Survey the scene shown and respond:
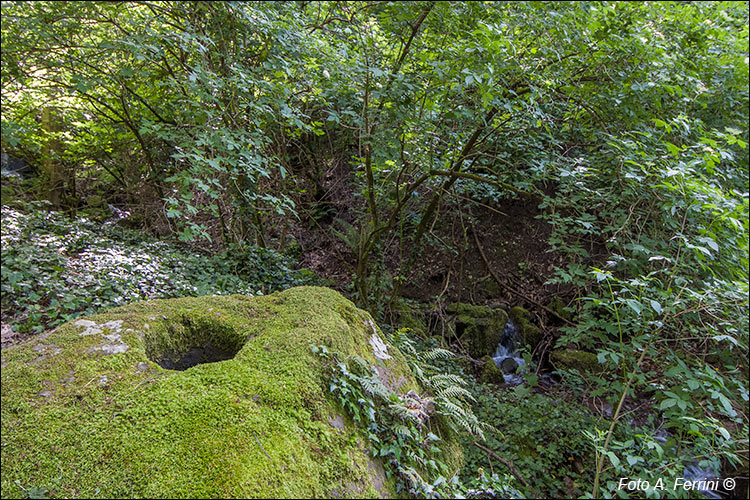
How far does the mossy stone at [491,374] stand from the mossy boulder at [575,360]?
966 mm

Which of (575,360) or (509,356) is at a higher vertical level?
(575,360)

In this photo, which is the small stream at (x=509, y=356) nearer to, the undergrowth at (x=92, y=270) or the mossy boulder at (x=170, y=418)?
the undergrowth at (x=92, y=270)

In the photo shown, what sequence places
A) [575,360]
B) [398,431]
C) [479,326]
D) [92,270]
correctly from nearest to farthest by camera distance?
[398,431] < [92,270] < [575,360] < [479,326]

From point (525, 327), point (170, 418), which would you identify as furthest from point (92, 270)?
point (525, 327)

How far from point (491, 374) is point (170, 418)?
5462 mm

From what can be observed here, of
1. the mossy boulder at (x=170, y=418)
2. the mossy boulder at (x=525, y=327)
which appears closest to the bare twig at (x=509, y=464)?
the mossy boulder at (x=170, y=418)

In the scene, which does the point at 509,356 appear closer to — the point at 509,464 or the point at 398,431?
the point at 509,464

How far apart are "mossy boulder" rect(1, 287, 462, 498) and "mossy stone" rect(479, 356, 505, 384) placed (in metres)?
4.34

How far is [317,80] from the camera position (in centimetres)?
464

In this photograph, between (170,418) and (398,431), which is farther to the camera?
(398,431)

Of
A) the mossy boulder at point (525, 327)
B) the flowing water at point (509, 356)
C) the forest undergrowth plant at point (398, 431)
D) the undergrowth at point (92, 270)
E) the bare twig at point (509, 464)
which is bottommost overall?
the flowing water at point (509, 356)

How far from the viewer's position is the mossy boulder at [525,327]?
23.4 feet

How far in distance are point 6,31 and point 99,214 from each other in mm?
4229

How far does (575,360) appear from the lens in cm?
636
